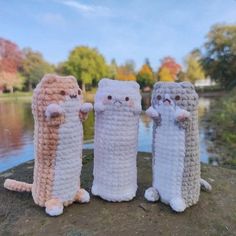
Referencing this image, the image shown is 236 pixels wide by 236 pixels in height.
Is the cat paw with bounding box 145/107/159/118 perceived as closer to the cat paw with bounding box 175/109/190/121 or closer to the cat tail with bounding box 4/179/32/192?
the cat paw with bounding box 175/109/190/121

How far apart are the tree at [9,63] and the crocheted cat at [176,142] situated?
2254 centimetres

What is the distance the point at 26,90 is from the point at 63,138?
24.7 m

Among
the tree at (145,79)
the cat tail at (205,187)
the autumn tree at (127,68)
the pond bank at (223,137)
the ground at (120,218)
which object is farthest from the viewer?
the autumn tree at (127,68)

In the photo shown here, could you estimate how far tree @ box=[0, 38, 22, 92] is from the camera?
22.8 m

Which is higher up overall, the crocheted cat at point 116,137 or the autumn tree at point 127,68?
the autumn tree at point 127,68

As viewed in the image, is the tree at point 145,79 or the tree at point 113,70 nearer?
the tree at point 145,79

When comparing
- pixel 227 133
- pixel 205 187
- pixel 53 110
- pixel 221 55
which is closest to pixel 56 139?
pixel 53 110

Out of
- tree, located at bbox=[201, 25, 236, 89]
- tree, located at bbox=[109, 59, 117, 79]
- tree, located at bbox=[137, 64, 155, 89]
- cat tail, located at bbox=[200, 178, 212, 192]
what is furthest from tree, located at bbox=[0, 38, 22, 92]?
cat tail, located at bbox=[200, 178, 212, 192]

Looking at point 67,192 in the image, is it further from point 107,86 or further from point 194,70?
point 194,70

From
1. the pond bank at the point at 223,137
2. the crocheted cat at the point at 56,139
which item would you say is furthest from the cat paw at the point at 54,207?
the pond bank at the point at 223,137

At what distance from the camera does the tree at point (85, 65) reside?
79.0 ft

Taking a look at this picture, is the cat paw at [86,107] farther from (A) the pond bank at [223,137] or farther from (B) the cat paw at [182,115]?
(A) the pond bank at [223,137]

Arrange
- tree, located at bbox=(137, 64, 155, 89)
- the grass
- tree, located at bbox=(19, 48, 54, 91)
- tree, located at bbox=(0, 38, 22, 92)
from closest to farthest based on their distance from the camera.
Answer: the grass → tree, located at bbox=(0, 38, 22, 92) → tree, located at bbox=(19, 48, 54, 91) → tree, located at bbox=(137, 64, 155, 89)

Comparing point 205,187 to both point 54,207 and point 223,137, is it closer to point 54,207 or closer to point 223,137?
point 54,207
